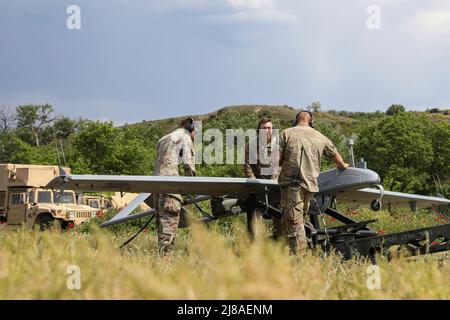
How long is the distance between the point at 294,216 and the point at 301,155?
0.84 m

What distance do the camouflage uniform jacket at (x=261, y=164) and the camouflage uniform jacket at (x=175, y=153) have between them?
1.09 meters

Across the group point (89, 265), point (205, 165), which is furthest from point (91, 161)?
point (89, 265)

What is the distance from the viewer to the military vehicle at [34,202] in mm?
23391

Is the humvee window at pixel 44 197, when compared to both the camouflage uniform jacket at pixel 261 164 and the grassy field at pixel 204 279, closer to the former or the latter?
the camouflage uniform jacket at pixel 261 164

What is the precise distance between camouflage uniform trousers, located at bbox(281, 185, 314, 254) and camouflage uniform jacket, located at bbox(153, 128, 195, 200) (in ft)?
6.78

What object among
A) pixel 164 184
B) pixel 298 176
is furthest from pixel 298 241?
pixel 164 184

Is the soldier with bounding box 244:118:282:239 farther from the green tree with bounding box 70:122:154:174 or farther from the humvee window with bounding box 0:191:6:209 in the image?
the green tree with bounding box 70:122:154:174

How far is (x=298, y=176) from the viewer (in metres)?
8.28

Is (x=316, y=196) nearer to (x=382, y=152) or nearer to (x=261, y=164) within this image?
(x=261, y=164)

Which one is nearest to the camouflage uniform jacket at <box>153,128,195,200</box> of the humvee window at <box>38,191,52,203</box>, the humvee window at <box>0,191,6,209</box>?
the humvee window at <box>38,191,52,203</box>

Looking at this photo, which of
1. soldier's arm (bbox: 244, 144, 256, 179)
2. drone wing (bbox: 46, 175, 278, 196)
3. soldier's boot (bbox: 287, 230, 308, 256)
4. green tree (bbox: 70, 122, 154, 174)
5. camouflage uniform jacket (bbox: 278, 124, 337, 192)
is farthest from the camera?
green tree (bbox: 70, 122, 154, 174)

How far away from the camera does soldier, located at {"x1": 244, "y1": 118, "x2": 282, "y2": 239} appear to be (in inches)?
405

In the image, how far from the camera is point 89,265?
172 inches

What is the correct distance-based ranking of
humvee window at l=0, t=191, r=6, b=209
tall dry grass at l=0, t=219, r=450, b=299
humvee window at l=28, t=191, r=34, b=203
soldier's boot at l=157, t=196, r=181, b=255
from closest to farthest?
tall dry grass at l=0, t=219, r=450, b=299 → soldier's boot at l=157, t=196, r=181, b=255 → humvee window at l=28, t=191, r=34, b=203 → humvee window at l=0, t=191, r=6, b=209
